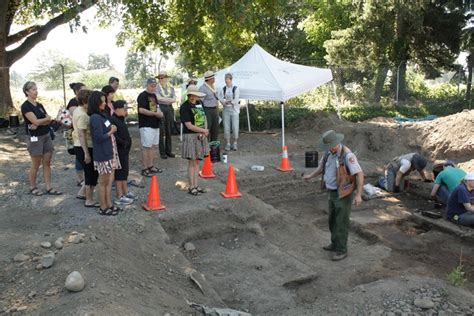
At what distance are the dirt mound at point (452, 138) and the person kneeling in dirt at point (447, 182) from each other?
3.35 meters

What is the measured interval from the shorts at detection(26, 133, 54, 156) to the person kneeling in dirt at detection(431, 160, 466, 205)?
6.91m

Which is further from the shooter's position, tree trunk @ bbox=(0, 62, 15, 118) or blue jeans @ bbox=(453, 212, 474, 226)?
tree trunk @ bbox=(0, 62, 15, 118)

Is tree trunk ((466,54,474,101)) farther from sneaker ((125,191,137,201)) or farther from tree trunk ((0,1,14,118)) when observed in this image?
tree trunk ((0,1,14,118))

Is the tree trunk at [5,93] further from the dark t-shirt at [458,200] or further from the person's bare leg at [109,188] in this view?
the dark t-shirt at [458,200]

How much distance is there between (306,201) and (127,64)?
83.0 meters

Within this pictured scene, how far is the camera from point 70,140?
6902mm

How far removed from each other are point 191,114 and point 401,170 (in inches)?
188

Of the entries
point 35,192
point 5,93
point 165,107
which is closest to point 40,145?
point 35,192

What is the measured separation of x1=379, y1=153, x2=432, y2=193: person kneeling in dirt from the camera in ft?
29.6

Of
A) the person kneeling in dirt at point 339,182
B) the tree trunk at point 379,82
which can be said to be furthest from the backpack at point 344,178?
the tree trunk at point 379,82

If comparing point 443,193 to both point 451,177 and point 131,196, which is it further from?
point 131,196

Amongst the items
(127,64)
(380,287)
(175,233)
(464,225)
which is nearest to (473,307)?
(380,287)

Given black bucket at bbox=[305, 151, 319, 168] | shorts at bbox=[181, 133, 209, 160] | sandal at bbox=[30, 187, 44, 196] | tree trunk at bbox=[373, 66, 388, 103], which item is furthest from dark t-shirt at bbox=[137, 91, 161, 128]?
tree trunk at bbox=[373, 66, 388, 103]

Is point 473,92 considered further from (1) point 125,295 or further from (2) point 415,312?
(1) point 125,295
